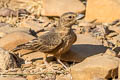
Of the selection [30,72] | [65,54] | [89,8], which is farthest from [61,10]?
[30,72]

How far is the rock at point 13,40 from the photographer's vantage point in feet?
24.4

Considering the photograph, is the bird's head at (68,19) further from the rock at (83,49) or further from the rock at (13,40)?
the rock at (13,40)

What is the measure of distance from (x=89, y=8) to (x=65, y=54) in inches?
118

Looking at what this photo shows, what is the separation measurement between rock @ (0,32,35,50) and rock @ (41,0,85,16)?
228 cm

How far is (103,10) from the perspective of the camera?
9.93 m

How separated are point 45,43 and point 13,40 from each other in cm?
88

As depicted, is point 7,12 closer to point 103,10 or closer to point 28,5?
point 28,5

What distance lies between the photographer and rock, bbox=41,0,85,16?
9.79m

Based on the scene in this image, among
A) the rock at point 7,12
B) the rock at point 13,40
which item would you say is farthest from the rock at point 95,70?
the rock at point 7,12

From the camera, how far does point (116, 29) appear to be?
9.06 metres

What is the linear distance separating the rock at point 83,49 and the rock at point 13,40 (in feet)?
2.68

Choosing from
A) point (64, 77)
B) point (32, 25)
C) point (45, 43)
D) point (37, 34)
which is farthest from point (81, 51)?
point (32, 25)

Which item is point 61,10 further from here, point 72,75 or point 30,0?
point 72,75

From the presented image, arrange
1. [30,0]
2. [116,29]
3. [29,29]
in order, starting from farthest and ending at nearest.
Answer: [30,0], [116,29], [29,29]
